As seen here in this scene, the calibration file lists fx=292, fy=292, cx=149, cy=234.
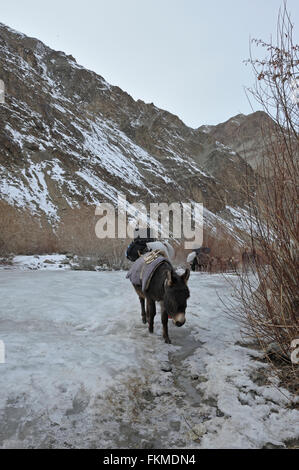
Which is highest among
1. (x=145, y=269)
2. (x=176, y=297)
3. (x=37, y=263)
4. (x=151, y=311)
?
(x=145, y=269)

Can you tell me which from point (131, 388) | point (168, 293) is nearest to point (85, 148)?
point (168, 293)

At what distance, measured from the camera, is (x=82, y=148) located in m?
40.7

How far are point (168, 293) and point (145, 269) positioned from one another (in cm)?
71

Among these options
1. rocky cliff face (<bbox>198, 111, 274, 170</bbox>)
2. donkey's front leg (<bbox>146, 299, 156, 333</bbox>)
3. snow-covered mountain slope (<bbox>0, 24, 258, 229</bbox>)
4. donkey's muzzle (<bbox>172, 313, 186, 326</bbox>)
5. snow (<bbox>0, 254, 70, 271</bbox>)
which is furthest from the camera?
snow-covered mountain slope (<bbox>0, 24, 258, 229</bbox>)

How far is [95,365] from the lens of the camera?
8.63ft

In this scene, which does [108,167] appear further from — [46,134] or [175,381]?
[175,381]

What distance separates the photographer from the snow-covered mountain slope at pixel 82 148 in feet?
84.2

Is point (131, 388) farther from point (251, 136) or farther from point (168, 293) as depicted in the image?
point (251, 136)

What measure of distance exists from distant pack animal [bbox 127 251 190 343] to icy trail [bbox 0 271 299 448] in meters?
0.34

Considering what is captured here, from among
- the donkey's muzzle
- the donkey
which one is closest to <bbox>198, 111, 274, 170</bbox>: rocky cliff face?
the donkey

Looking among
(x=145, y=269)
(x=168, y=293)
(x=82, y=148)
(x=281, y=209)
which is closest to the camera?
(x=281, y=209)

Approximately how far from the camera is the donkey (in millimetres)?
3062

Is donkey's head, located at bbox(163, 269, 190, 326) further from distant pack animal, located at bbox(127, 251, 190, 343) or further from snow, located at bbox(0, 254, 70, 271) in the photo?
snow, located at bbox(0, 254, 70, 271)

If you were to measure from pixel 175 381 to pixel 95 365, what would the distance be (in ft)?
2.38
